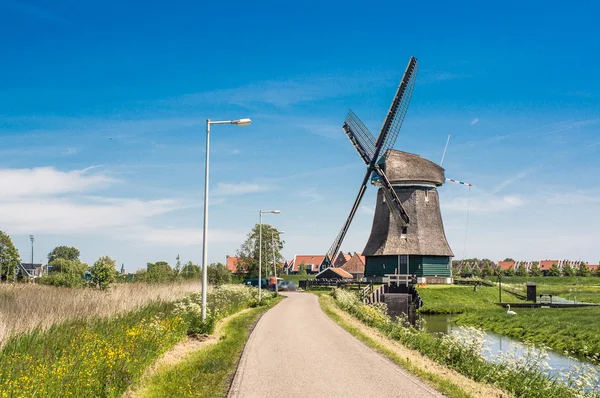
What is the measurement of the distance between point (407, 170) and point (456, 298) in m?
14.6

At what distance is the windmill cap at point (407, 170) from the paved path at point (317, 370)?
3978 centimetres

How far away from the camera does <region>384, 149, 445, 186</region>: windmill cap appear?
57.9 m

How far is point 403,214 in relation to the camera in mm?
57125

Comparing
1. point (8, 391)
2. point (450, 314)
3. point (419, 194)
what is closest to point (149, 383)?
point (8, 391)

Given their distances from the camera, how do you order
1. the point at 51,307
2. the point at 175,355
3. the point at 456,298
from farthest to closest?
1. the point at 456,298
2. the point at 51,307
3. the point at 175,355

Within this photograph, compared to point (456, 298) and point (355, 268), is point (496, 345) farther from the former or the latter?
point (355, 268)

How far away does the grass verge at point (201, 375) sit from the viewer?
10.4m

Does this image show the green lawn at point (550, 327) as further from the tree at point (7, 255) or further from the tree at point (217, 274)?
the tree at point (7, 255)

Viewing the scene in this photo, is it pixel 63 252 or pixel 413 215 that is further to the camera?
pixel 63 252

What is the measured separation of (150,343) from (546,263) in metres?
167

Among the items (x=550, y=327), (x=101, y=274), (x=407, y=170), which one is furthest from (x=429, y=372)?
(x=407, y=170)

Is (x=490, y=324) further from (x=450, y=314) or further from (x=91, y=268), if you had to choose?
(x=91, y=268)

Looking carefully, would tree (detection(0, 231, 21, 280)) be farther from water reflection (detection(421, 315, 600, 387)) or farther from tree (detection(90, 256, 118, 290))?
water reflection (detection(421, 315, 600, 387))

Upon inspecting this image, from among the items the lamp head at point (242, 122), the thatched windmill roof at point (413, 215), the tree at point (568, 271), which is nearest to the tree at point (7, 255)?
the thatched windmill roof at point (413, 215)
